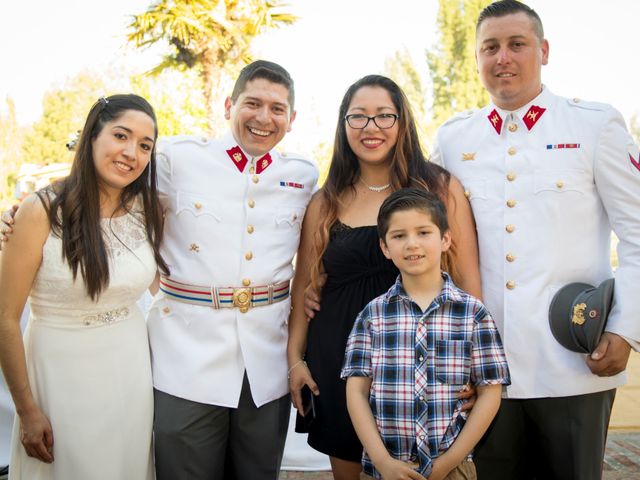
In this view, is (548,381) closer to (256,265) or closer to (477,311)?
(477,311)

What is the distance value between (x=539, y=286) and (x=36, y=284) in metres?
1.84

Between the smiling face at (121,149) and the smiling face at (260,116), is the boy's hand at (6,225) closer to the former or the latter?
the smiling face at (121,149)

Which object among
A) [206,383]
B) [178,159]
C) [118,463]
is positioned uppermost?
[178,159]

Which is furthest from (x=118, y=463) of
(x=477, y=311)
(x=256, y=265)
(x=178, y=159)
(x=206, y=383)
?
(x=477, y=311)

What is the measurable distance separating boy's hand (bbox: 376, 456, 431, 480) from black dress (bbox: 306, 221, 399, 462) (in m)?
0.44

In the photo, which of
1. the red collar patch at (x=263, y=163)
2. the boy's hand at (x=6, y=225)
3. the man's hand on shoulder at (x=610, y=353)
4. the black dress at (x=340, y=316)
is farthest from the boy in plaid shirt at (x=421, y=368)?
the boy's hand at (x=6, y=225)

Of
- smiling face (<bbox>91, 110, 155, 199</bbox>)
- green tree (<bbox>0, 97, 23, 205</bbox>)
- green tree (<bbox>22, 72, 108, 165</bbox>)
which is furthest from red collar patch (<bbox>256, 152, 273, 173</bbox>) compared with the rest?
green tree (<bbox>22, 72, 108, 165</bbox>)

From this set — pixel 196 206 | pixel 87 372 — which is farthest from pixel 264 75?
pixel 87 372

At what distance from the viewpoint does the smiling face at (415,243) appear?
77.6 inches

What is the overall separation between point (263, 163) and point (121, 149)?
2.00 feet

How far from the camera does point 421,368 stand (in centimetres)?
191

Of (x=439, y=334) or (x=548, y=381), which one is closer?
(x=439, y=334)

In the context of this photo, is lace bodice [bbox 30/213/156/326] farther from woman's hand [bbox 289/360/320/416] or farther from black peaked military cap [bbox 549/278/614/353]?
black peaked military cap [bbox 549/278/614/353]

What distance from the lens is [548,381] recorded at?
84.4 inches
